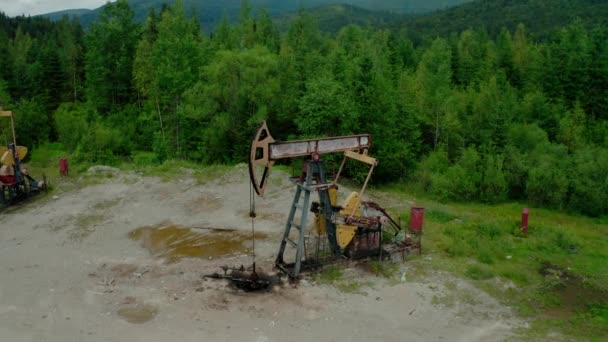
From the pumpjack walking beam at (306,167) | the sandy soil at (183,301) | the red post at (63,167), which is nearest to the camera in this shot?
the sandy soil at (183,301)

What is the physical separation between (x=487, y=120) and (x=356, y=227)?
62.2 ft

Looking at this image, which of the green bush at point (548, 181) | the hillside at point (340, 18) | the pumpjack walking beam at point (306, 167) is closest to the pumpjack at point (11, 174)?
the pumpjack walking beam at point (306, 167)

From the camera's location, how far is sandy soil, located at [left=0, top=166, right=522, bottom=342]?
10367 mm

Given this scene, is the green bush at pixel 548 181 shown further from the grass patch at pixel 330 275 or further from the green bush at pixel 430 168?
the grass patch at pixel 330 275

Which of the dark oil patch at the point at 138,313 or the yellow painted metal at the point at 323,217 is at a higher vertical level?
the yellow painted metal at the point at 323,217

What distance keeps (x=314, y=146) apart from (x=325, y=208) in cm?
173

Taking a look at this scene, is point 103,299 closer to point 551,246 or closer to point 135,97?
point 551,246

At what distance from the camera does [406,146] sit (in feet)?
83.0

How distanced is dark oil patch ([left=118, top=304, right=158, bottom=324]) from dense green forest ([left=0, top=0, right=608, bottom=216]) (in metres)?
13.5

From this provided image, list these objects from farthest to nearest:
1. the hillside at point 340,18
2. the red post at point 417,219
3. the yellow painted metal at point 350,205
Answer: the hillside at point 340,18 < the red post at point 417,219 < the yellow painted metal at point 350,205

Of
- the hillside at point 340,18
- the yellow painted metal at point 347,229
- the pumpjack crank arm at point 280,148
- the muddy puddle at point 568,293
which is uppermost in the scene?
the hillside at point 340,18

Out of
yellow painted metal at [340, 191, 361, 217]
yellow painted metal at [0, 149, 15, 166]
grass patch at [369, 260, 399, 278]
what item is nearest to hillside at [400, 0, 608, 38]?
yellow painted metal at [340, 191, 361, 217]

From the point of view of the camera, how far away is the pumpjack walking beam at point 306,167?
A: 11.7 meters

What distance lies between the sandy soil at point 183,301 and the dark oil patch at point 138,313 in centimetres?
2
